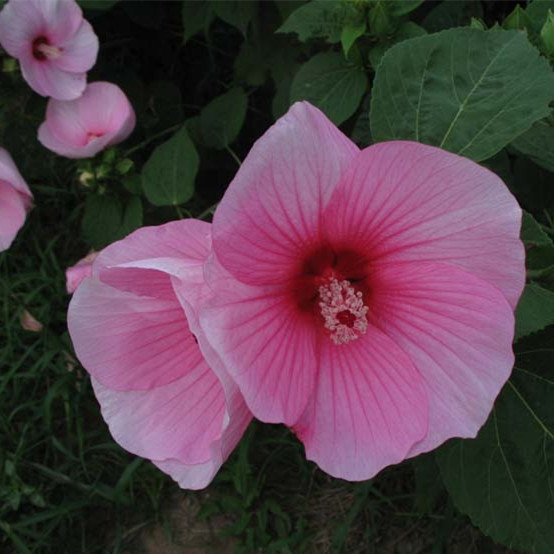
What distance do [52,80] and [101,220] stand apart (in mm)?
331

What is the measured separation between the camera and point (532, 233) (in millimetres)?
1035

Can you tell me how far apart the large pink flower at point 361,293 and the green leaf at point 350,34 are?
57 centimetres

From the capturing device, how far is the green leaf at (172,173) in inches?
65.4

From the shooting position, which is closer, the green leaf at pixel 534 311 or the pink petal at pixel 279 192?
the pink petal at pixel 279 192

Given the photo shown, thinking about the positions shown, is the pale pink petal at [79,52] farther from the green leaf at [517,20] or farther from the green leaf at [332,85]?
the green leaf at [517,20]

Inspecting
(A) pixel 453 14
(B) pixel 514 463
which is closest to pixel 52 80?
(A) pixel 453 14

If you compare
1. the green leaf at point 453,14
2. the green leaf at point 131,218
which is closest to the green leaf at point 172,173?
the green leaf at point 131,218

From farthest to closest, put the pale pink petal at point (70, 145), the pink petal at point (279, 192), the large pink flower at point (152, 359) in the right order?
the pale pink petal at point (70, 145) < the large pink flower at point (152, 359) < the pink petal at point (279, 192)

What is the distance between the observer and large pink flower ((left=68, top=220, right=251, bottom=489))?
0.88m

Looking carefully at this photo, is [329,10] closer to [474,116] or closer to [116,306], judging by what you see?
[474,116]

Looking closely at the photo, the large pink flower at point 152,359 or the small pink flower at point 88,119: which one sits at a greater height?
the large pink flower at point 152,359

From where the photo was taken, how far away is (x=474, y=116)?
1078 mm

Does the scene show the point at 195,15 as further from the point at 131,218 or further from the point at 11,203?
the point at 11,203

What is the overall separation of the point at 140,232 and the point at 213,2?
43.3 inches
